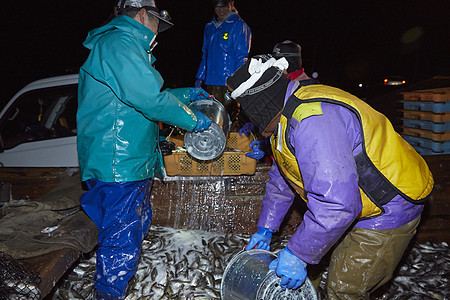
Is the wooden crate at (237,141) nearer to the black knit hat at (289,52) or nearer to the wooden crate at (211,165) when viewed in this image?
the wooden crate at (211,165)

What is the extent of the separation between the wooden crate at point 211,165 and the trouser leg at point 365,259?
96.2 inches

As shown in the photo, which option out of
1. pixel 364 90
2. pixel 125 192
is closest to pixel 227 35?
pixel 125 192

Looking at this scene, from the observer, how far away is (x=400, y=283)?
440 cm

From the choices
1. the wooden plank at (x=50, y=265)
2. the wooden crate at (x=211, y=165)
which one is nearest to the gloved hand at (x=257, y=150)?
the wooden crate at (x=211, y=165)

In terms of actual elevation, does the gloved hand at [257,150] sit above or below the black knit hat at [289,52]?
below

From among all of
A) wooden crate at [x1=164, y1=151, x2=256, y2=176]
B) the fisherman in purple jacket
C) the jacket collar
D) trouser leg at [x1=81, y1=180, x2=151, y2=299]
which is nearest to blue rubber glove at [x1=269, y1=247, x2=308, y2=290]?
the fisherman in purple jacket

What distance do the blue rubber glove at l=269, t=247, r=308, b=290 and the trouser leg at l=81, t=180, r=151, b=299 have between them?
1.76 m

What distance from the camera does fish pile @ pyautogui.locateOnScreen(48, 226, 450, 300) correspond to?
4078 millimetres

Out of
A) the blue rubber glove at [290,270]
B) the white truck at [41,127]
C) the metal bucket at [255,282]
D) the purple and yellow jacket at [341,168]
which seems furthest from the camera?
the white truck at [41,127]

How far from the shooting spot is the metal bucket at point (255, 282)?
242 centimetres

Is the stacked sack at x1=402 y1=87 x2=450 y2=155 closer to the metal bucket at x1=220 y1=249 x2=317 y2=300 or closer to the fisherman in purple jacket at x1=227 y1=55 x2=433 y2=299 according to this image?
the fisherman in purple jacket at x1=227 y1=55 x2=433 y2=299

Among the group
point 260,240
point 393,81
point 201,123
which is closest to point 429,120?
point 201,123

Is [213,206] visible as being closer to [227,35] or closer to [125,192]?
[125,192]

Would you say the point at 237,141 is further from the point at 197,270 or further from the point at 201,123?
the point at 197,270
